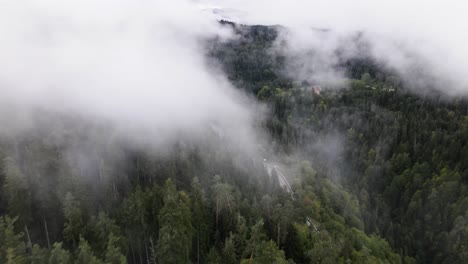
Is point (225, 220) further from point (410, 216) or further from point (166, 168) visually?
point (410, 216)

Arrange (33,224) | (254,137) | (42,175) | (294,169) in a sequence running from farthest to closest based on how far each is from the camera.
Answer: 1. (254,137)
2. (294,169)
3. (42,175)
4. (33,224)

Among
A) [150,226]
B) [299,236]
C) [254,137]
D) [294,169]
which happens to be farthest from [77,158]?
[254,137]

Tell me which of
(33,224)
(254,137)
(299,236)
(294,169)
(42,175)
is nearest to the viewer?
(33,224)

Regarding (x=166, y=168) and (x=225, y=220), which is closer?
(x=225, y=220)

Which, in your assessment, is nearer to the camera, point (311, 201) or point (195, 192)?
point (195, 192)

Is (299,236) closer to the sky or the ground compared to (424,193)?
closer to the sky

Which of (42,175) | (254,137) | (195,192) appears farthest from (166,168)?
(254,137)

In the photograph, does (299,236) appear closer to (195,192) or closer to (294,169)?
(195,192)

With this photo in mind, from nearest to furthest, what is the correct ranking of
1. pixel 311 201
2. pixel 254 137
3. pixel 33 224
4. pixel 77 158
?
pixel 33 224, pixel 77 158, pixel 311 201, pixel 254 137

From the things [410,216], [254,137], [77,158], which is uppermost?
[77,158]
